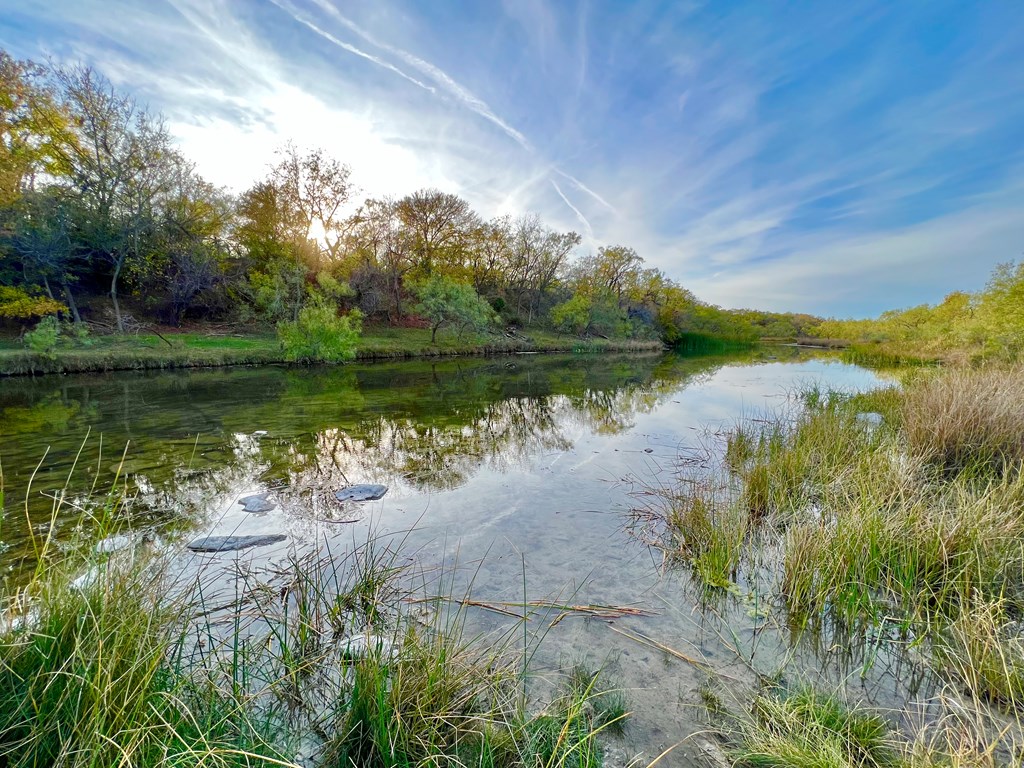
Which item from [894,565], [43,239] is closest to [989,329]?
[894,565]

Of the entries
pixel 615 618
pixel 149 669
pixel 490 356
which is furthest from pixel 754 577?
pixel 490 356

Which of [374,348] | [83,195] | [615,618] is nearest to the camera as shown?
[615,618]

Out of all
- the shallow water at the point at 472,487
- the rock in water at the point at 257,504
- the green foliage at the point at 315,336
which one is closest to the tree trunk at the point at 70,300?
the shallow water at the point at 472,487

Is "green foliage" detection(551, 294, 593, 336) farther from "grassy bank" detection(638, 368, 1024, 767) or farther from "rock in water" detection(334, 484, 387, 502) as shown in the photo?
"rock in water" detection(334, 484, 387, 502)

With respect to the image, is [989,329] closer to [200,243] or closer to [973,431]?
[973,431]

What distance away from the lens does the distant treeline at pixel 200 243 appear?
2005 cm

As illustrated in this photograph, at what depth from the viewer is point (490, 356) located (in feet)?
102

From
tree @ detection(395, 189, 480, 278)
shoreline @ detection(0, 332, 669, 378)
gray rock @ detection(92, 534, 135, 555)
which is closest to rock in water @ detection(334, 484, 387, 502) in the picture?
gray rock @ detection(92, 534, 135, 555)

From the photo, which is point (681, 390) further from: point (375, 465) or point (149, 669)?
point (149, 669)

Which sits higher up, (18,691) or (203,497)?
(18,691)

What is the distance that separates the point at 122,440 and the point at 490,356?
24065 mm

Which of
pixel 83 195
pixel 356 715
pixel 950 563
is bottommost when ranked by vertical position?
pixel 356 715

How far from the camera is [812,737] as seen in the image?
79.1 inches

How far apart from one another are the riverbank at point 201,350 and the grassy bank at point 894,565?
21492 millimetres
